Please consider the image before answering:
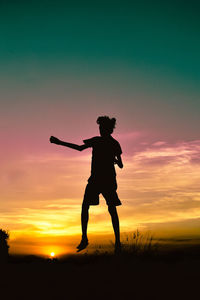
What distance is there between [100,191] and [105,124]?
165 cm

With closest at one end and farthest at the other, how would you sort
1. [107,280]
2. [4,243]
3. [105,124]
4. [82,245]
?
[107,280] < [82,245] < [105,124] < [4,243]

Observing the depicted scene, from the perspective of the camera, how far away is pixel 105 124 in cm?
932

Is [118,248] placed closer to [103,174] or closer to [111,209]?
[111,209]

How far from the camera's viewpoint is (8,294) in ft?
18.0

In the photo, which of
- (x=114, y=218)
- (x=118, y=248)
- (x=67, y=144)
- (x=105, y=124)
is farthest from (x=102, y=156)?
(x=118, y=248)

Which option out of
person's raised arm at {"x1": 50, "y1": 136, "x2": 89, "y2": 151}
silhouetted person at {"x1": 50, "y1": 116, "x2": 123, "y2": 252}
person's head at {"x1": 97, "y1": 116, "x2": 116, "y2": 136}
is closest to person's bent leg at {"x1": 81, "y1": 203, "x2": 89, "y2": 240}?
silhouetted person at {"x1": 50, "y1": 116, "x2": 123, "y2": 252}

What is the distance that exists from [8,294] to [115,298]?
1.60 meters

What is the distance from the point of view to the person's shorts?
9.23 metres

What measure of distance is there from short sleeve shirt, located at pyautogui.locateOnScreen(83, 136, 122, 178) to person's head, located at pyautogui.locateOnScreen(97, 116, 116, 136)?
16 centimetres

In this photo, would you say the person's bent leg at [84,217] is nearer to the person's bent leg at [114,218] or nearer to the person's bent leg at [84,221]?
the person's bent leg at [84,221]

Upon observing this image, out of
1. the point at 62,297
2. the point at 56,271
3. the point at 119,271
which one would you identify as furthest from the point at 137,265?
the point at 62,297

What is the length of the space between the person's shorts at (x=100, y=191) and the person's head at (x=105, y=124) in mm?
1190

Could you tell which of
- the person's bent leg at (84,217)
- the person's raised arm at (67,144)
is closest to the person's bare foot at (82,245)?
the person's bent leg at (84,217)

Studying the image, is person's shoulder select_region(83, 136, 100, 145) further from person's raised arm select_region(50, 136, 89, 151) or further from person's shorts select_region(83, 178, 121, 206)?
person's shorts select_region(83, 178, 121, 206)
